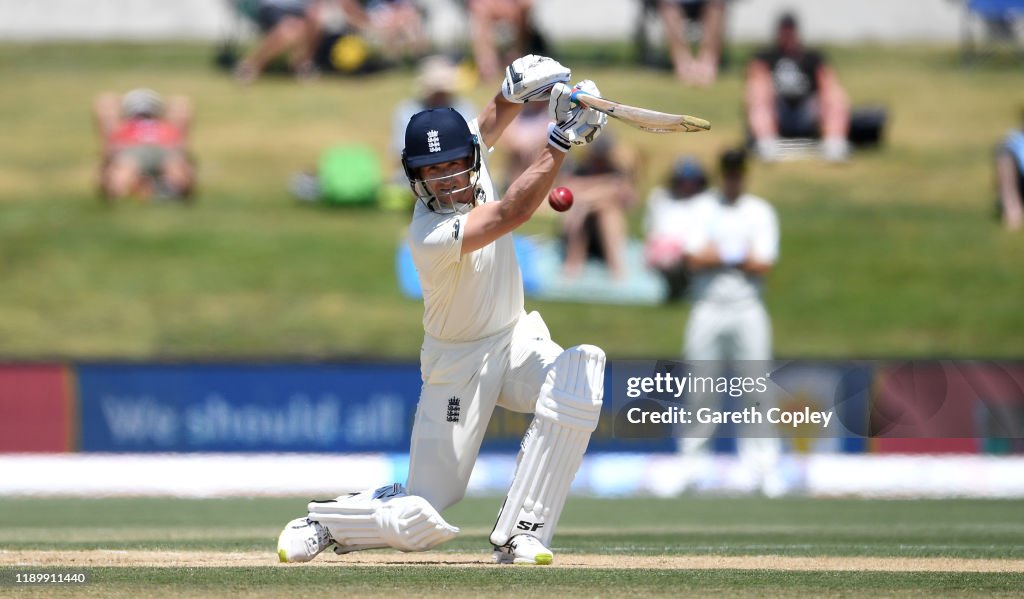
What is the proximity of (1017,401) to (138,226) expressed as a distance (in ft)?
26.0

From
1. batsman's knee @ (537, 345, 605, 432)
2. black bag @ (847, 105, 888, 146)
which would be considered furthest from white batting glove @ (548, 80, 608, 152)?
black bag @ (847, 105, 888, 146)

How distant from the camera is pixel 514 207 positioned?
492 centimetres

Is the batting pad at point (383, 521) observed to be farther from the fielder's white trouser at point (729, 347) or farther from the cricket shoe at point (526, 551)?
the fielder's white trouser at point (729, 347)

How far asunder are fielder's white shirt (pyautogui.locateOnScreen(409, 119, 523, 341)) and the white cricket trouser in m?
0.06

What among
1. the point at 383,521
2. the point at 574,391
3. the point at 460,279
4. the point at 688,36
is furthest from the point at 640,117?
the point at 688,36

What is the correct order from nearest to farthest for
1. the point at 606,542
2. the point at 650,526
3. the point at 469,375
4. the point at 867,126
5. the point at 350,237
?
the point at 469,375 < the point at 606,542 < the point at 650,526 < the point at 350,237 < the point at 867,126

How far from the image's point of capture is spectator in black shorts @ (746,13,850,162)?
45.7ft

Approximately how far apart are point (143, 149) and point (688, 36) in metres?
5.92

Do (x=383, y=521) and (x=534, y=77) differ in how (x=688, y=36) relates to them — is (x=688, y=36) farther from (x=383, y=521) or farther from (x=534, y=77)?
(x=383, y=521)

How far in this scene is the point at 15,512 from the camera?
8492 mm

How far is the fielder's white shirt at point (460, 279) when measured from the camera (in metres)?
5.08

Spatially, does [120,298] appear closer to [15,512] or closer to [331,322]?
[331,322]

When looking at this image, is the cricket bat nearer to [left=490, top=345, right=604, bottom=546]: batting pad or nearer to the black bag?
[left=490, top=345, right=604, bottom=546]: batting pad

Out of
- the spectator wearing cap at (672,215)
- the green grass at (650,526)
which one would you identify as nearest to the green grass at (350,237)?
the spectator wearing cap at (672,215)
